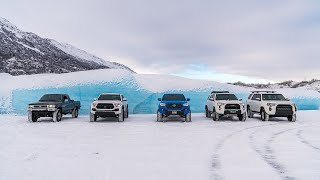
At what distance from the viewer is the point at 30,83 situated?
3172cm

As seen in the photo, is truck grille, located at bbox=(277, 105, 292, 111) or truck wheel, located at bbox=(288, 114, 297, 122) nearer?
truck grille, located at bbox=(277, 105, 292, 111)

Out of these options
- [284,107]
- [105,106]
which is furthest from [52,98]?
[284,107]

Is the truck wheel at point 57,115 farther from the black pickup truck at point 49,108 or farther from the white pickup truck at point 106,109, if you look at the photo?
the white pickup truck at point 106,109

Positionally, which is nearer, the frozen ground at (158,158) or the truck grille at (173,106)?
the frozen ground at (158,158)

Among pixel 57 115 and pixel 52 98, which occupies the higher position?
pixel 52 98

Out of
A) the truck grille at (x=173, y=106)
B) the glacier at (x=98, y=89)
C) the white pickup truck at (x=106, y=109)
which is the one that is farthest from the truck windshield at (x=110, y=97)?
the glacier at (x=98, y=89)

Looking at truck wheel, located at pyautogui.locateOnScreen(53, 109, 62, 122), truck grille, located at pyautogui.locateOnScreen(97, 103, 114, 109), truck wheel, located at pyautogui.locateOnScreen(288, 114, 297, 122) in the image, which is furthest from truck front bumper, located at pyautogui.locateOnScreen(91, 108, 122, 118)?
truck wheel, located at pyautogui.locateOnScreen(288, 114, 297, 122)

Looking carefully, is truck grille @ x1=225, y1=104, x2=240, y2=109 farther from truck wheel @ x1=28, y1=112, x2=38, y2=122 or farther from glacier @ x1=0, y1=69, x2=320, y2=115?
glacier @ x1=0, y1=69, x2=320, y2=115

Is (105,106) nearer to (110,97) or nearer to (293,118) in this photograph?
(110,97)

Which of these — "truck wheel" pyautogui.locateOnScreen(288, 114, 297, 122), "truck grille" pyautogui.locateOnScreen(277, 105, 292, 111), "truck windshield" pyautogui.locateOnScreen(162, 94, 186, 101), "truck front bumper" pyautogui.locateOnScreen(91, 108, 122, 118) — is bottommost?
"truck wheel" pyautogui.locateOnScreen(288, 114, 297, 122)

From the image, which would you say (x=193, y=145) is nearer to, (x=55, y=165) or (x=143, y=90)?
(x=55, y=165)

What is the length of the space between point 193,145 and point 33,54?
19513 cm

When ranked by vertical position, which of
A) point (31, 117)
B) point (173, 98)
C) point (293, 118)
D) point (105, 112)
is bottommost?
point (293, 118)

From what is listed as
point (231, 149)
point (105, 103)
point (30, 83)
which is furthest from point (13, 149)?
point (30, 83)
